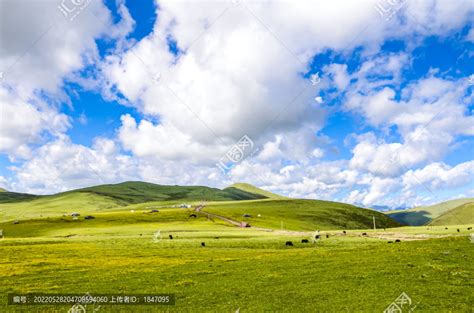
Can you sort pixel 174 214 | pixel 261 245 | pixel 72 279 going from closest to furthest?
pixel 72 279 < pixel 261 245 < pixel 174 214

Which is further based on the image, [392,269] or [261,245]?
[261,245]

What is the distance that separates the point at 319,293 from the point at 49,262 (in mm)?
44626

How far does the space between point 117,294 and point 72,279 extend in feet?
37.0

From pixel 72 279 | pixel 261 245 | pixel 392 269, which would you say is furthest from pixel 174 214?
pixel 392 269

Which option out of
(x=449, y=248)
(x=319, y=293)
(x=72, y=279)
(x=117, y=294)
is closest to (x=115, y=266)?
(x=72, y=279)

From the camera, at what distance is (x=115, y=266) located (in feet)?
159

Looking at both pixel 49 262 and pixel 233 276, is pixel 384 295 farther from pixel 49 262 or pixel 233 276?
pixel 49 262

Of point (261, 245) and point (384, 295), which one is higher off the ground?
point (261, 245)

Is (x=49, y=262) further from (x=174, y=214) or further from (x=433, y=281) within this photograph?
(x=174, y=214)

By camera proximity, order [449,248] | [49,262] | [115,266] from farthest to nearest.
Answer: [49,262] < [115,266] < [449,248]

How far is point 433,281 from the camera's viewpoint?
94.5 feet

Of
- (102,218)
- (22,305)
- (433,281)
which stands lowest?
(22,305)

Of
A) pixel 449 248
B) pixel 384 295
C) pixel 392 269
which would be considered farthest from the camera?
pixel 449 248

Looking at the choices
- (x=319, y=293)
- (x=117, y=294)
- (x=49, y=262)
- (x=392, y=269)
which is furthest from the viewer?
(x=49, y=262)
